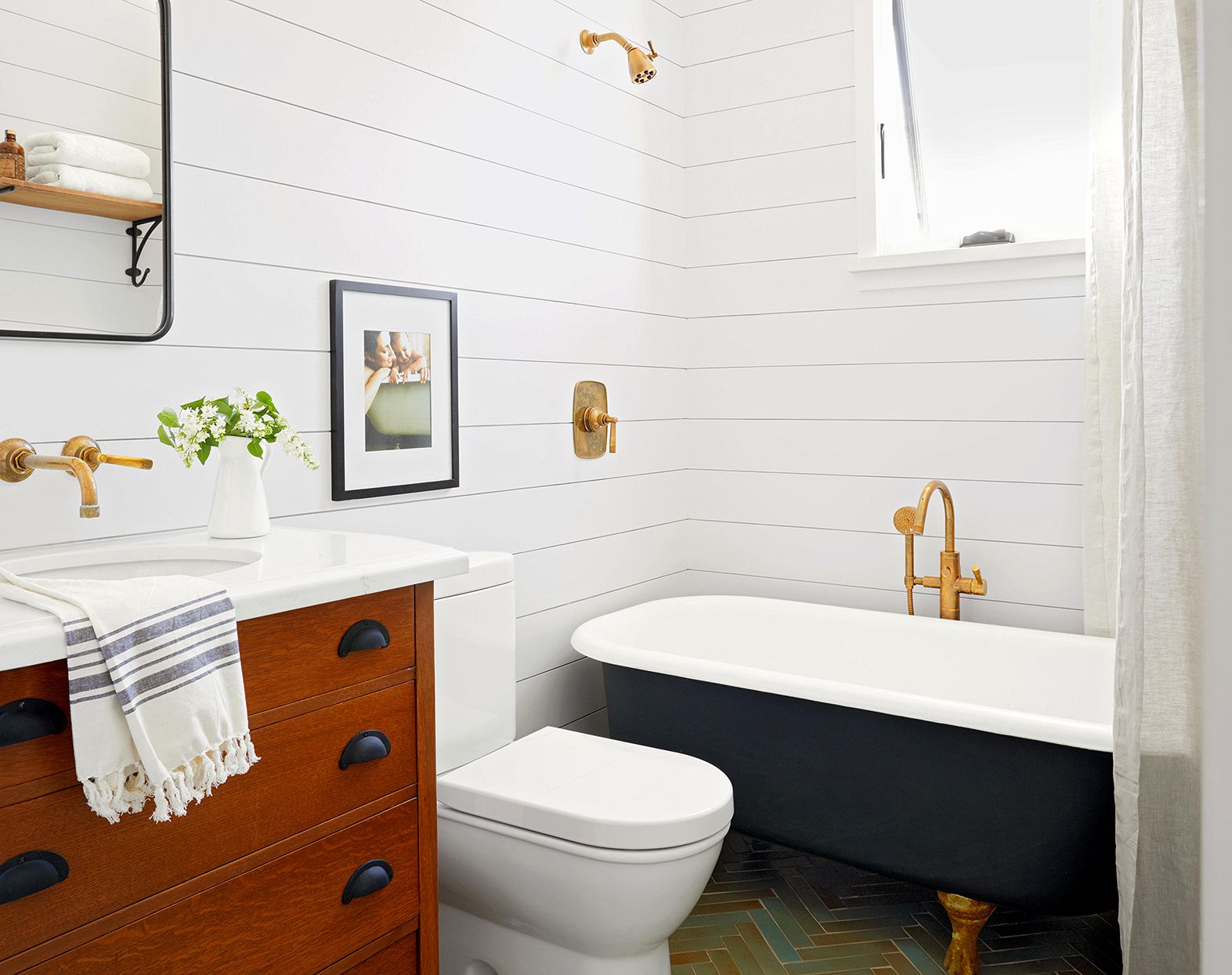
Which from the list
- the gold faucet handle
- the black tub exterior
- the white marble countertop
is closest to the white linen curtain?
the black tub exterior

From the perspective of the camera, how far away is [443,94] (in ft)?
7.65

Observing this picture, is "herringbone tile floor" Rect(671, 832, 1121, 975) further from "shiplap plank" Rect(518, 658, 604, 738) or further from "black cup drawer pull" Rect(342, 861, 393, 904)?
"black cup drawer pull" Rect(342, 861, 393, 904)

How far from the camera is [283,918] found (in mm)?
1344

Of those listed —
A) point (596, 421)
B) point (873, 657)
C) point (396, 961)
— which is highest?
point (596, 421)

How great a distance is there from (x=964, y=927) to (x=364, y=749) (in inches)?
55.2

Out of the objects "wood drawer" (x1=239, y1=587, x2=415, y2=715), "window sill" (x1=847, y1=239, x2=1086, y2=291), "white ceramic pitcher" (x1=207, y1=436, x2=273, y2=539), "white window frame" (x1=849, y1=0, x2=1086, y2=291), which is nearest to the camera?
"wood drawer" (x1=239, y1=587, x2=415, y2=715)

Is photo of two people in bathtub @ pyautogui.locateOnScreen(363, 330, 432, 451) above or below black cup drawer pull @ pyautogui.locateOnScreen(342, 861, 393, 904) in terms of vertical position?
above

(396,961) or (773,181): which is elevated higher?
(773,181)

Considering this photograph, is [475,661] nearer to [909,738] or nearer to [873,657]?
[909,738]

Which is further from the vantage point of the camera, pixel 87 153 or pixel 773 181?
pixel 773 181

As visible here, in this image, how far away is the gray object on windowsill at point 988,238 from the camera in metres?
2.75

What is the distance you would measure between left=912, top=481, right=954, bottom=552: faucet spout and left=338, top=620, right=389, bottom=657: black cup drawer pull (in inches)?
64.6

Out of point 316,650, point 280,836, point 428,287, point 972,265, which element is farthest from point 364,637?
point 972,265

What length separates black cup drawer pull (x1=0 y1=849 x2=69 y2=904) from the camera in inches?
40.5
